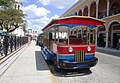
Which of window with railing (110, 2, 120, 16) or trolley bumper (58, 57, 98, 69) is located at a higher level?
window with railing (110, 2, 120, 16)

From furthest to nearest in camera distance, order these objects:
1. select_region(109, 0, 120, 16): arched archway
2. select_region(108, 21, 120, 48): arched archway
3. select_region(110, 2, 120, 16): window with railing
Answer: select_region(109, 0, 120, 16): arched archway, select_region(110, 2, 120, 16): window with railing, select_region(108, 21, 120, 48): arched archway

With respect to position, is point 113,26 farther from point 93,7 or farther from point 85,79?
point 85,79

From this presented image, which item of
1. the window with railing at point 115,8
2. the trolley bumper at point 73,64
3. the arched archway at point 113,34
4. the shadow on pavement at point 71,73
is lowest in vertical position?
the shadow on pavement at point 71,73

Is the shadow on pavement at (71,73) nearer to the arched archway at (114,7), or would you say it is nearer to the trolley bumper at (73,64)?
the trolley bumper at (73,64)

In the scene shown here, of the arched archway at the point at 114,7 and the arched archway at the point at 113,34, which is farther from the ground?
the arched archway at the point at 114,7

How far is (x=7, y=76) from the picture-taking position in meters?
8.34

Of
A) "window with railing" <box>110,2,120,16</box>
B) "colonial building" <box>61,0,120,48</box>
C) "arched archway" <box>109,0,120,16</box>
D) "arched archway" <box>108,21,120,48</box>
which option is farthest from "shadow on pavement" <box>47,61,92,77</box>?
"arched archway" <box>109,0,120,16</box>

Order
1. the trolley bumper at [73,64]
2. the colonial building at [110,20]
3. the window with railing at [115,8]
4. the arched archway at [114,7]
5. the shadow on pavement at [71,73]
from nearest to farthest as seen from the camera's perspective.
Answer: the trolley bumper at [73,64] → the shadow on pavement at [71,73] → the colonial building at [110,20] → the window with railing at [115,8] → the arched archway at [114,7]

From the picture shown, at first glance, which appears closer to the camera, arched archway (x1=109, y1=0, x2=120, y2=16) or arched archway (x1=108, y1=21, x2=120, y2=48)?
arched archway (x1=108, y1=21, x2=120, y2=48)

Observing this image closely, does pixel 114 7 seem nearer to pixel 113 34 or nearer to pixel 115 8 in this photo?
pixel 115 8

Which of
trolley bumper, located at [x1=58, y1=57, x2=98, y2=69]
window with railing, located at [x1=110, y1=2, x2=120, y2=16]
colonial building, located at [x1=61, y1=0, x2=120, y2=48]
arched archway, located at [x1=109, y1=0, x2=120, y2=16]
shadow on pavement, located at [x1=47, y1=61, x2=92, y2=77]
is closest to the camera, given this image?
trolley bumper, located at [x1=58, y1=57, x2=98, y2=69]

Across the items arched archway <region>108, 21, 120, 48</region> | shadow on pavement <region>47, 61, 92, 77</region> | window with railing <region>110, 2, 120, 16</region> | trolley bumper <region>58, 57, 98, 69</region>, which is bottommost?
shadow on pavement <region>47, 61, 92, 77</region>

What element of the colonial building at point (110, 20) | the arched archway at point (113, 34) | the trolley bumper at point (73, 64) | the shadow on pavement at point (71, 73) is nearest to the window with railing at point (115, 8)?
the colonial building at point (110, 20)

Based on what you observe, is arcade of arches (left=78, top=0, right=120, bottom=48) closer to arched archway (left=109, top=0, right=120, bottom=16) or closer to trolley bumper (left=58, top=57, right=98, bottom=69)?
arched archway (left=109, top=0, right=120, bottom=16)
